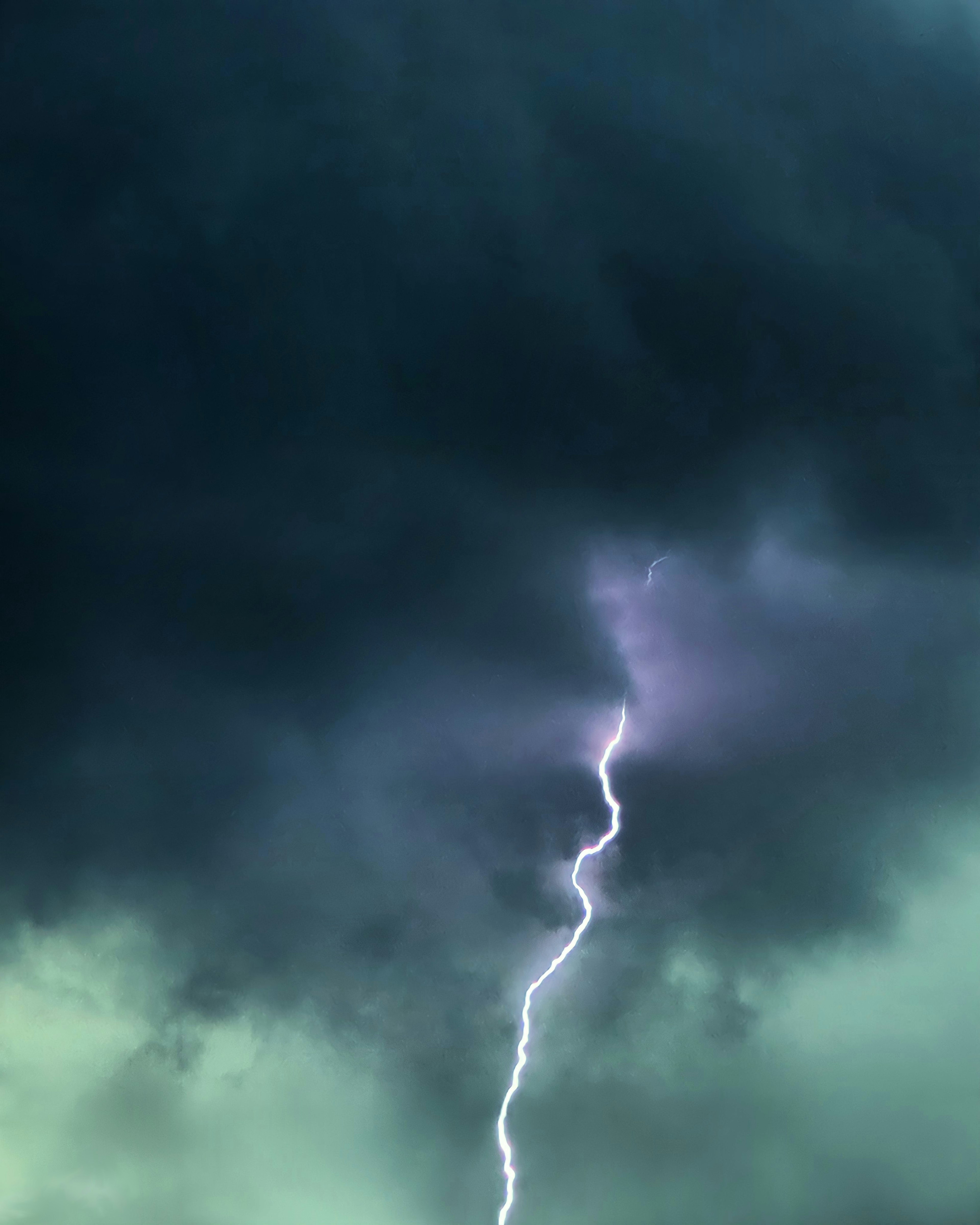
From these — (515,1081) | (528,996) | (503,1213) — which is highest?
(528,996)

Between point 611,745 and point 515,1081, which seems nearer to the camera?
point 515,1081

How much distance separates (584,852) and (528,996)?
8530 millimetres

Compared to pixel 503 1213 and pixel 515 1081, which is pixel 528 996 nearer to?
pixel 515 1081

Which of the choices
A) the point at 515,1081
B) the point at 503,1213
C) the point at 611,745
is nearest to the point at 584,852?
the point at 611,745

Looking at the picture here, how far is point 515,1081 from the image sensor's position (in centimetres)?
5459

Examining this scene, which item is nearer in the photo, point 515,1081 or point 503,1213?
point 503,1213

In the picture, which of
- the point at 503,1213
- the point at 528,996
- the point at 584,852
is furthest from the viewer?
the point at 584,852

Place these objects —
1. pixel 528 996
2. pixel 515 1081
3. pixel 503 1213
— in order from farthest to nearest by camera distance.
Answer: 1. pixel 528 996
2. pixel 515 1081
3. pixel 503 1213

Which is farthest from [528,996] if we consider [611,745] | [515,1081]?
[611,745]

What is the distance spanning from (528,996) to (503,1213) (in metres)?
13.1

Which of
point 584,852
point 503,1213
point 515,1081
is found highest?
point 584,852

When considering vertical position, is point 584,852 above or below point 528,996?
above

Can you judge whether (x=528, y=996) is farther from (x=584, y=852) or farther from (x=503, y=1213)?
(x=503, y=1213)

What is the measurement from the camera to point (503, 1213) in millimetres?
47406
